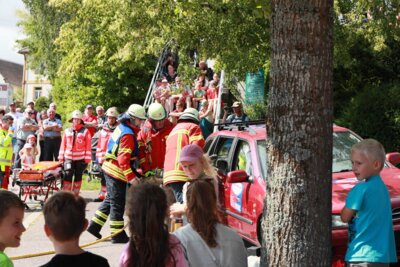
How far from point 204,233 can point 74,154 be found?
31.9 feet

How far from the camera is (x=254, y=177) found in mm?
7723

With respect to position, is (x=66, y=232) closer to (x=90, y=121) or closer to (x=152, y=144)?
(x=152, y=144)

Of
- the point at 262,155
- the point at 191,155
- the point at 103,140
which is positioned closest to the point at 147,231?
the point at 191,155

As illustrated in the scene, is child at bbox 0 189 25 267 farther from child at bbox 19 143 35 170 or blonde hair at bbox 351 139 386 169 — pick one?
child at bbox 19 143 35 170

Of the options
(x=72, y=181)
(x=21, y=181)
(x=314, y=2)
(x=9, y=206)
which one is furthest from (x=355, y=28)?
(x=9, y=206)

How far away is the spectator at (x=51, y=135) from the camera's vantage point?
16078 mm

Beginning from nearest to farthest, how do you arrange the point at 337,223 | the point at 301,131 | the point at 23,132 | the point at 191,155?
the point at 301,131
the point at 191,155
the point at 337,223
the point at 23,132

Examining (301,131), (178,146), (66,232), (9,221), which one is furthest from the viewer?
(178,146)

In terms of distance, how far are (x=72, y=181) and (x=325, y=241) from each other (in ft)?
32.4

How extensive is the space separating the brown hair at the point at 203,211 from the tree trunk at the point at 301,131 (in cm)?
54

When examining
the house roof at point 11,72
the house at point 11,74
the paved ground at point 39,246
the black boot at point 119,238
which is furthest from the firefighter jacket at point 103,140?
the house roof at point 11,72

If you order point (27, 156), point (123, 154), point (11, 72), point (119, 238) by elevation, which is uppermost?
point (11, 72)

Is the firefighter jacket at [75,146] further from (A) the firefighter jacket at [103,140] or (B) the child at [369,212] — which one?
(B) the child at [369,212]

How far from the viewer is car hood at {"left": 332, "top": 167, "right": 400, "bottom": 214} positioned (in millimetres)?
6615
